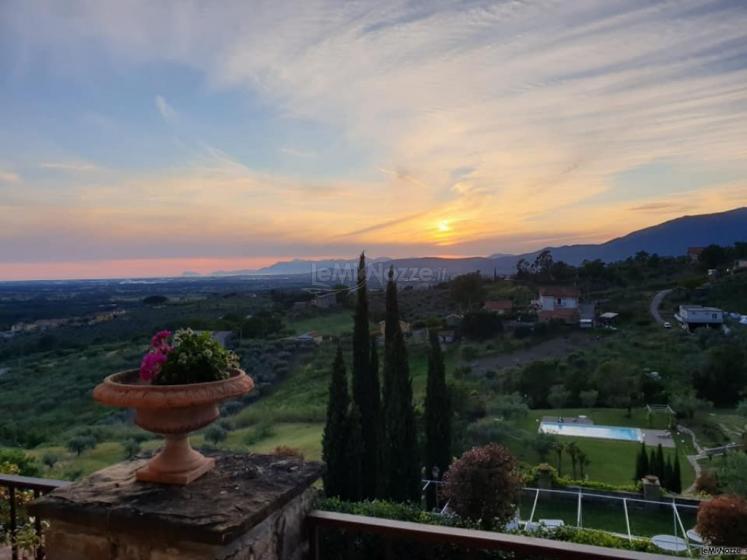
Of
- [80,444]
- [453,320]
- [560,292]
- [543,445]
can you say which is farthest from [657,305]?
[80,444]

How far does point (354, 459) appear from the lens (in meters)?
10.7

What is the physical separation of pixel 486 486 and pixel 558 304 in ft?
77.0

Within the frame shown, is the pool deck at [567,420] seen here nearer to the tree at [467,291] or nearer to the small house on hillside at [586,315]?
the small house on hillside at [586,315]

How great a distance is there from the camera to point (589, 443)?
548 inches

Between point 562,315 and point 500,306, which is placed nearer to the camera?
point 562,315

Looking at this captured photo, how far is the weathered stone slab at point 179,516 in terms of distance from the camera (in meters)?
1.19

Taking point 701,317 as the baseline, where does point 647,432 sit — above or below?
below

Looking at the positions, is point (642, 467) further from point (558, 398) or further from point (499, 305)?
point (499, 305)

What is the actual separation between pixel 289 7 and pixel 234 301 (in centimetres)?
2229

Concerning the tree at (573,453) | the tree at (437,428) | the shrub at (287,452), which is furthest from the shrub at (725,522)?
the tree at (573,453)

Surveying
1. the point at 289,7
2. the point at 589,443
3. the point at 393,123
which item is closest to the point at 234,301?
the point at 589,443

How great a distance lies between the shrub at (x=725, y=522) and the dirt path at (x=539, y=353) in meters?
17.2

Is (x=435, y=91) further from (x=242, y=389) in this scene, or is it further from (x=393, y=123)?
(x=242, y=389)

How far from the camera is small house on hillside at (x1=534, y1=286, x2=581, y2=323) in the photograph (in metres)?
26.5
